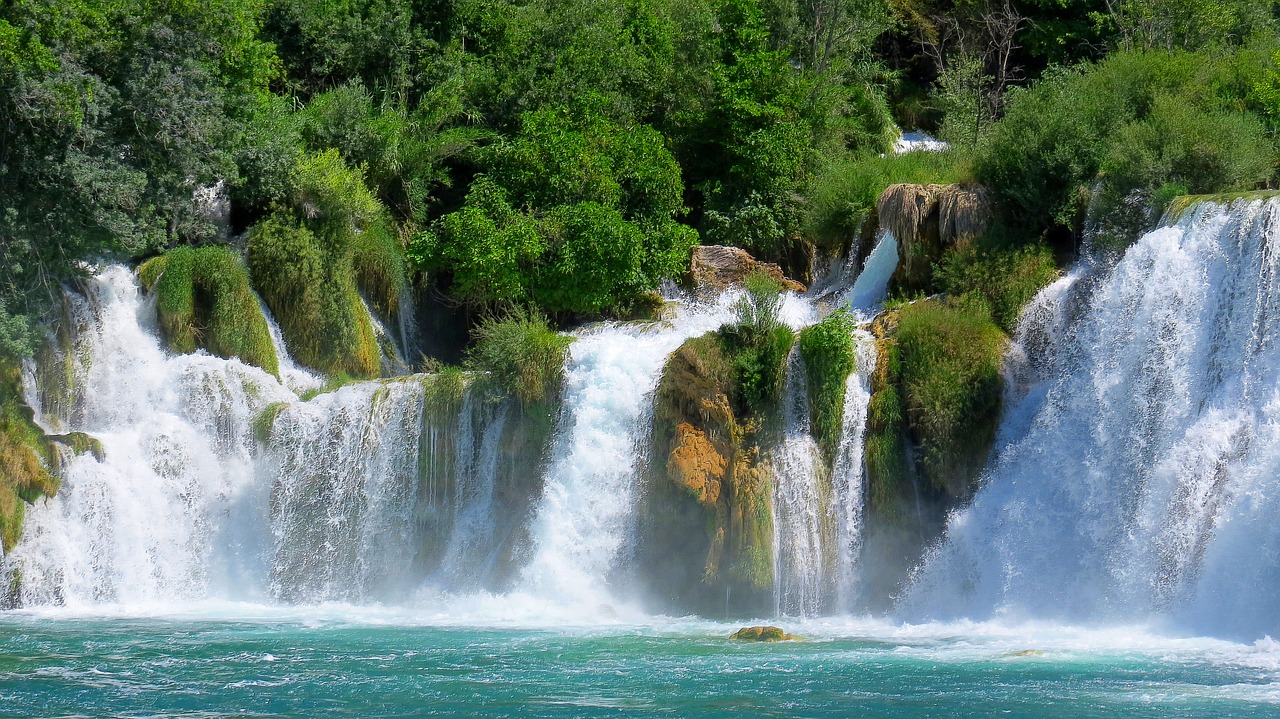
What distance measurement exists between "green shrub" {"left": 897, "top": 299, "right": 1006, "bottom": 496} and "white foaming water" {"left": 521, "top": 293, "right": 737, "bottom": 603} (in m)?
4.30

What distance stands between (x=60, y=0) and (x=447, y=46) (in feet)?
41.8

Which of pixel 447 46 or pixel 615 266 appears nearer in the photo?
pixel 615 266

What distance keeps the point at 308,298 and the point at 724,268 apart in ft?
27.7

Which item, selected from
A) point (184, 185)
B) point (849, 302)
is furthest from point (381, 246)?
point (849, 302)

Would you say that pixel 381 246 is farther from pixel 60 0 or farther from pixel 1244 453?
pixel 1244 453

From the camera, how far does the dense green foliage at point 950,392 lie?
22547 millimetres

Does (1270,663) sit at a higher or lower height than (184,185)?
lower

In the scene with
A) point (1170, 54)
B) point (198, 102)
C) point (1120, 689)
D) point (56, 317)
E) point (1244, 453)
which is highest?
point (1170, 54)

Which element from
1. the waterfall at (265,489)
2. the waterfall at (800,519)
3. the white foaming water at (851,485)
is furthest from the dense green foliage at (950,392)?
the waterfall at (265,489)

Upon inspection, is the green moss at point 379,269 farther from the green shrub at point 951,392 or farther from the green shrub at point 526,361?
the green shrub at point 951,392

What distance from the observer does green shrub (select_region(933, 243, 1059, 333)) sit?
24234mm

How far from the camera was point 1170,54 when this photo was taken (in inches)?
1152

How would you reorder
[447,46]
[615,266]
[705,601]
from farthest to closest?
[447,46], [615,266], [705,601]

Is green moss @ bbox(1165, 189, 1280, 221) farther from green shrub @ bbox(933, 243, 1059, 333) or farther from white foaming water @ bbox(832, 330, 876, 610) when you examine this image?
white foaming water @ bbox(832, 330, 876, 610)
